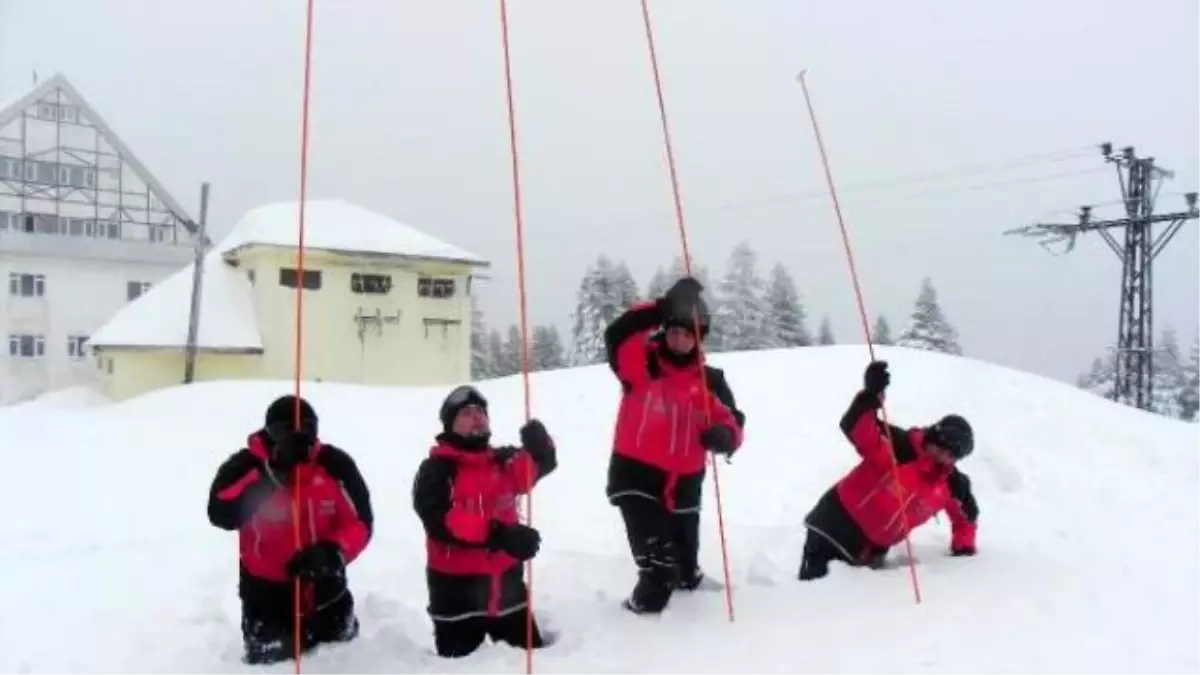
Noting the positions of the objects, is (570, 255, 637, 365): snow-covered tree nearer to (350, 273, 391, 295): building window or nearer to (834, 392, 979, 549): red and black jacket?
(350, 273, 391, 295): building window

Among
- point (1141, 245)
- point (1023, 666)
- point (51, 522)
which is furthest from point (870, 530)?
point (1141, 245)

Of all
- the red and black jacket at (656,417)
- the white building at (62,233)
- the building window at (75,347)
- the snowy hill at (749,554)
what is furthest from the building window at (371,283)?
the red and black jacket at (656,417)

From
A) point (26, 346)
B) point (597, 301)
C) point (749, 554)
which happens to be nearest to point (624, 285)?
point (597, 301)

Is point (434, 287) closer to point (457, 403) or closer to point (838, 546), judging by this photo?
point (838, 546)

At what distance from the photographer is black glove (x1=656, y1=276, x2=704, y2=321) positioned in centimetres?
531

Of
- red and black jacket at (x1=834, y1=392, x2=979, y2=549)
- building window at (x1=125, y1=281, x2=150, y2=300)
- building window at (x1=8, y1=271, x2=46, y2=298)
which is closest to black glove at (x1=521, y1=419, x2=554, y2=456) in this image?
red and black jacket at (x1=834, y1=392, x2=979, y2=549)

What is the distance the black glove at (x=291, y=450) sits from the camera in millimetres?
4586

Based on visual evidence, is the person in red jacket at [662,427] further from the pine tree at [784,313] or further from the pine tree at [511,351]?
Result: the pine tree at [511,351]

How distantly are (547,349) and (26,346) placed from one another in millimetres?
26073

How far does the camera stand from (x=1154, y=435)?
1020 cm

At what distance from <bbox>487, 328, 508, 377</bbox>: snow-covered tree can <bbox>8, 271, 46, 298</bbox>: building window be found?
23691mm

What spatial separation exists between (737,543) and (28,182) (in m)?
36.4

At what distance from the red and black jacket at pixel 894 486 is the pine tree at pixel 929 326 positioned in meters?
41.2

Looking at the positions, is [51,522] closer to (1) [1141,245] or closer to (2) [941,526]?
(2) [941,526]
